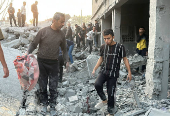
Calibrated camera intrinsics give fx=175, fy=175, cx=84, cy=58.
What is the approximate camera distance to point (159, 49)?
3811mm

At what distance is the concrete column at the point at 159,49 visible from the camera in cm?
366

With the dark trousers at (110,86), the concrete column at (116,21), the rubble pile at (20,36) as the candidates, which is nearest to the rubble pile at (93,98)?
the dark trousers at (110,86)

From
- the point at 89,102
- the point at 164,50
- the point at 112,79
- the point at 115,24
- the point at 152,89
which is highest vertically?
the point at 115,24

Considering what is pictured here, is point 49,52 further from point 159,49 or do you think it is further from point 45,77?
point 159,49

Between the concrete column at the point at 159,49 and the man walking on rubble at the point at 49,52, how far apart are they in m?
1.99

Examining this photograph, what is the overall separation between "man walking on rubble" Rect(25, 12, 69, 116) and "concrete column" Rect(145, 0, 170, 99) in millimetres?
1985

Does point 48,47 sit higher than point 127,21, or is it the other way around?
point 127,21

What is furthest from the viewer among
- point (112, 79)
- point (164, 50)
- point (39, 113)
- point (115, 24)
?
point (115, 24)

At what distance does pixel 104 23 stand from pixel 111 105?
11020 mm

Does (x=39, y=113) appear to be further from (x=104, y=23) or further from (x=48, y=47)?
(x=104, y=23)

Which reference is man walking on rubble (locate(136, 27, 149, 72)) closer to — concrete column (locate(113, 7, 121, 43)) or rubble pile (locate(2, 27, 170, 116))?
rubble pile (locate(2, 27, 170, 116))

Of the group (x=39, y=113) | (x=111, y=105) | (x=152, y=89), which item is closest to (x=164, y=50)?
(x=152, y=89)

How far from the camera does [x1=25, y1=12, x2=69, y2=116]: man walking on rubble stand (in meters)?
3.28

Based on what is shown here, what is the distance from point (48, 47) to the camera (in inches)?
130
